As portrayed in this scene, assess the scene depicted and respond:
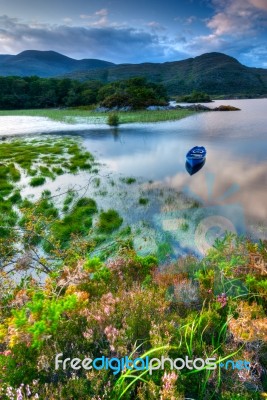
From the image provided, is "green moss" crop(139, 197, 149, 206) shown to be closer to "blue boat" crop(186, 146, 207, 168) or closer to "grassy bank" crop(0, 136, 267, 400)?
"grassy bank" crop(0, 136, 267, 400)

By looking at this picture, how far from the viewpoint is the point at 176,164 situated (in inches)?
904

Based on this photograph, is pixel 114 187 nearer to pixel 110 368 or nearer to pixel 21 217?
pixel 21 217

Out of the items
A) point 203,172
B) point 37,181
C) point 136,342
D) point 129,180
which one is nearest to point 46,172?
point 37,181

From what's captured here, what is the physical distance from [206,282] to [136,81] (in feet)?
345

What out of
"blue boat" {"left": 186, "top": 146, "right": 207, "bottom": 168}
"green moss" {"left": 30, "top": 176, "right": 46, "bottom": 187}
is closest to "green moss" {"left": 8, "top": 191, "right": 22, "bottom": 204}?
"green moss" {"left": 30, "top": 176, "right": 46, "bottom": 187}

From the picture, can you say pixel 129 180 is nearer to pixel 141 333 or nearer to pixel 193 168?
pixel 193 168

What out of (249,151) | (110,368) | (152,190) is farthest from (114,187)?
(249,151)

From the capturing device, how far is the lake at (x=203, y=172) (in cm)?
1179

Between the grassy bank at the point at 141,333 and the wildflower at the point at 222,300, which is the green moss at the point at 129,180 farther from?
the wildflower at the point at 222,300

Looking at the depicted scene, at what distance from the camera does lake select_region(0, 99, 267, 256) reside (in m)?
11.8

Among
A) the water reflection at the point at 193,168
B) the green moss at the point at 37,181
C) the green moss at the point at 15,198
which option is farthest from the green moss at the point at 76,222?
the water reflection at the point at 193,168

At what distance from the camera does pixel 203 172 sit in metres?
20.3

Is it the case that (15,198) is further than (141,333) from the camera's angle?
Yes

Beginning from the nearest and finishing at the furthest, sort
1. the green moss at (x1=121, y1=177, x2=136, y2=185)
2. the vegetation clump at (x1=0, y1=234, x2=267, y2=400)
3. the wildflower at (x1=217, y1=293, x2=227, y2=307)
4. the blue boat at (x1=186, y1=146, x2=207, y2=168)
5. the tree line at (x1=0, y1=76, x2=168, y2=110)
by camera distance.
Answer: the vegetation clump at (x1=0, y1=234, x2=267, y2=400)
the wildflower at (x1=217, y1=293, x2=227, y2=307)
the green moss at (x1=121, y1=177, x2=136, y2=185)
the blue boat at (x1=186, y1=146, x2=207, y2=168)
the tree line at (x1=0, y1=76, x2=168, y2=110)
